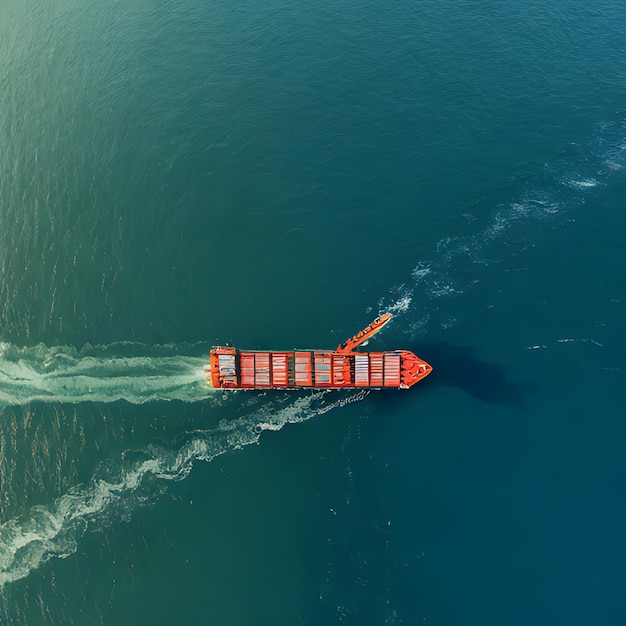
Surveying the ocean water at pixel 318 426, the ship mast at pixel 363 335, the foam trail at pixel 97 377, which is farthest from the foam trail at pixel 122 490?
the foam trail at pixel 97 377

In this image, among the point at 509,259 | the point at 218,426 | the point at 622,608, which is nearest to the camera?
the point at 622,608

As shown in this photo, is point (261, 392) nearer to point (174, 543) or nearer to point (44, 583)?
point (174, 543)

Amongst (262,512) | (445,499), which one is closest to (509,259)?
(445,499)

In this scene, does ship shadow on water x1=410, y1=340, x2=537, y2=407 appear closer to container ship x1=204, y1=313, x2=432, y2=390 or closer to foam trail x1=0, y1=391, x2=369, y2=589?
container ship x1=204, y1=313, x2=432, y2=390

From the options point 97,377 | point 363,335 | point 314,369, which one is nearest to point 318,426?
point 314,369

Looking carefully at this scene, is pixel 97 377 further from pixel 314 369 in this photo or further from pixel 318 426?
pixel 318 426

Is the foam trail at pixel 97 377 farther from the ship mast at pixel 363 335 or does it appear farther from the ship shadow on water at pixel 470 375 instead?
the ship shadow on water at pixel 470 375
